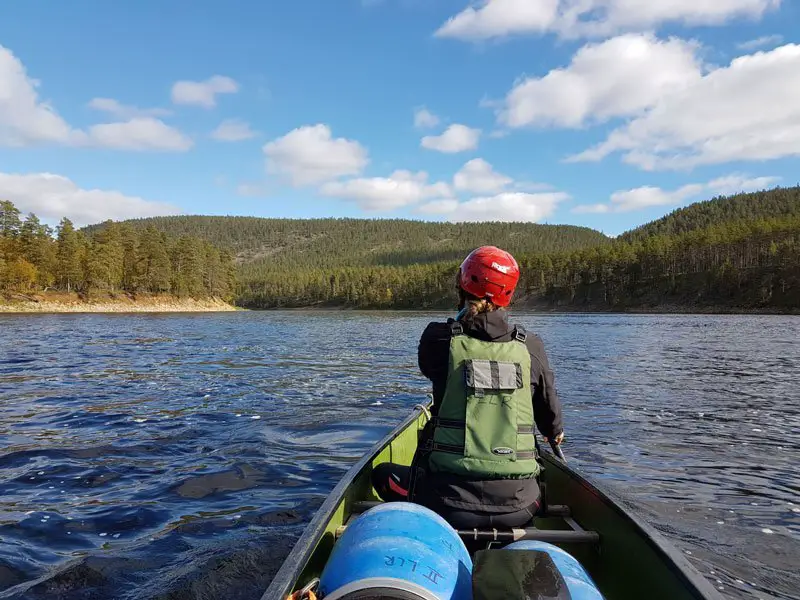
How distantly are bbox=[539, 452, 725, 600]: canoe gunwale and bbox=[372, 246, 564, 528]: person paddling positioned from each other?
86 centimetres

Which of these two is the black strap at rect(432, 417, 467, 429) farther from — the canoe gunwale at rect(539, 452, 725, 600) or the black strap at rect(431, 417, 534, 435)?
the canoe gunwale at rect(539, 452, 725, 600)

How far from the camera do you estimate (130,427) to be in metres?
12.6

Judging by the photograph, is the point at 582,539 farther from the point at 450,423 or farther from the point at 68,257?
the point at 68,257

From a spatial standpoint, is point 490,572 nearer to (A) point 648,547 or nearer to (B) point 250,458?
(A) point 648,547

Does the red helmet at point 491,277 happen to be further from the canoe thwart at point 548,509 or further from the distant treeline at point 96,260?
the distant treeline at point 96,260

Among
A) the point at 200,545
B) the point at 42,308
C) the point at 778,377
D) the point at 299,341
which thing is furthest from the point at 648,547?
the point at 42,308

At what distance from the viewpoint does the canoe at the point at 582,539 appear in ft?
12.0

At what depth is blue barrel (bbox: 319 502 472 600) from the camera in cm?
271

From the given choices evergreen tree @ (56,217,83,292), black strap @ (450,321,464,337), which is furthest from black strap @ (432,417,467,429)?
evergreen tree @ (56,217,83,292)

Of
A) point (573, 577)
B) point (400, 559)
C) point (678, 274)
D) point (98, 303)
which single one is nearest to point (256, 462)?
point (400, 559)

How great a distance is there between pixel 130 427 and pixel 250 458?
3.99 meters

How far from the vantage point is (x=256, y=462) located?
10273 mm

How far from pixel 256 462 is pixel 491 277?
753cm

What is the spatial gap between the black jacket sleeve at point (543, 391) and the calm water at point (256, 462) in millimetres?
3315
